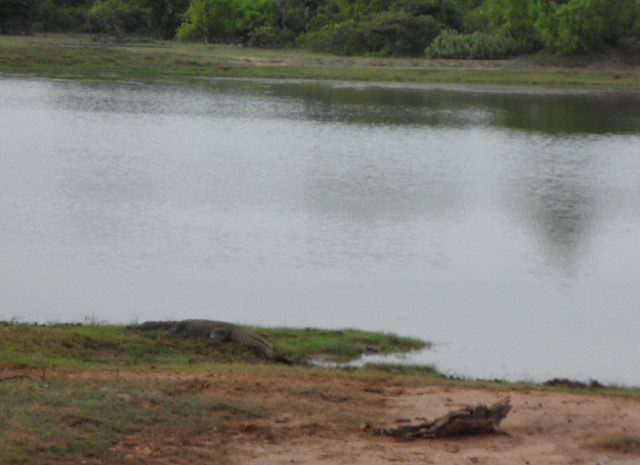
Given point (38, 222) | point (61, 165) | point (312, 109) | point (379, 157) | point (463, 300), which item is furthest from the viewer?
point (312, 109)

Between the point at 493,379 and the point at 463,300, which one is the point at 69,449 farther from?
the point at 463,300

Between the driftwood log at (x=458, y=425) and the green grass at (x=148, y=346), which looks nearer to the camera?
the driftwood log at (x=458, y=425)

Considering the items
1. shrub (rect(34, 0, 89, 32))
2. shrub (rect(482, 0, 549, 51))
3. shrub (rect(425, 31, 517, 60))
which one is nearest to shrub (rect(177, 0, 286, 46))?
shrub (rect(34, 0, 89, 32))

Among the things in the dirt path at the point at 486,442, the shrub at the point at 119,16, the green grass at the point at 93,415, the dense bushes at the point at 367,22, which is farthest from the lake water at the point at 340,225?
the shrub at the point at 119,16

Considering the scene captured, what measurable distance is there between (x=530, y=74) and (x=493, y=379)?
35.0 m

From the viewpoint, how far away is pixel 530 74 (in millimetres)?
Result: 43844

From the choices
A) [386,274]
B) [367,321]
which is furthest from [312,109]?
[367,321]

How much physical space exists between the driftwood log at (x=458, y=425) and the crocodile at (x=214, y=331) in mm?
3131

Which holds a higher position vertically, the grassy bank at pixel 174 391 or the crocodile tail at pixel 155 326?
the grassy bank at pixel 174 391

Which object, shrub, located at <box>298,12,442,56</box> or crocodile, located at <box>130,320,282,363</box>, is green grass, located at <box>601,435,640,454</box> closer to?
crocodile, located at <box>130,320,282,363</box>

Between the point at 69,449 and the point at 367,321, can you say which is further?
the point at 367,321

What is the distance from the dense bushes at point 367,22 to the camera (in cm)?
4438

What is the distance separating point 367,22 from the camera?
47.8m

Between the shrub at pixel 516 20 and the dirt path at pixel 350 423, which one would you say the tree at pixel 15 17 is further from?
the dirt path at pixel 350 423
